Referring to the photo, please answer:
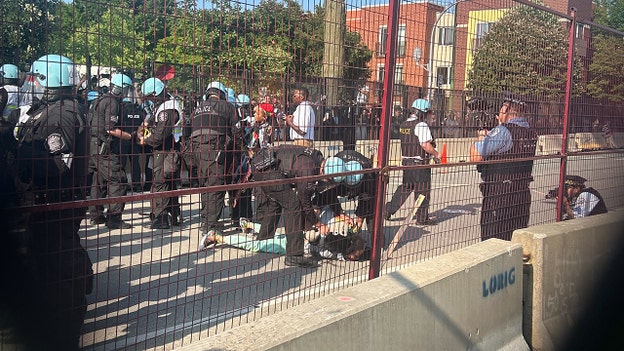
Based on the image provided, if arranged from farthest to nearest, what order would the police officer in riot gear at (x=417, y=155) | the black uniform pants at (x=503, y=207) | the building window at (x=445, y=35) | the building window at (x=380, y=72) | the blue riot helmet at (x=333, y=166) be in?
the black uniform pants at (x=503, y=207) → the police officer in riot gear at (x=417, y=155) → the building window at (x=445, y=35) → the blue riot helmet at (x=333, y=166) → the building window at (x=380, y=72)

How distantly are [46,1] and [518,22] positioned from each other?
5.11m

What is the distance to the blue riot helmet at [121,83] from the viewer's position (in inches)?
136

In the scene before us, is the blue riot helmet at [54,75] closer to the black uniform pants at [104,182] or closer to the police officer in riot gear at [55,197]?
the police officer in riot gear at [55,197]

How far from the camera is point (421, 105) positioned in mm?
5445

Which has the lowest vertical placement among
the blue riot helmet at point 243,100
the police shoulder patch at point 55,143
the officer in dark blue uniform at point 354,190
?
the officer in dark blue uniform at point 354,190

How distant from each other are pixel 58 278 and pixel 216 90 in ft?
5.40

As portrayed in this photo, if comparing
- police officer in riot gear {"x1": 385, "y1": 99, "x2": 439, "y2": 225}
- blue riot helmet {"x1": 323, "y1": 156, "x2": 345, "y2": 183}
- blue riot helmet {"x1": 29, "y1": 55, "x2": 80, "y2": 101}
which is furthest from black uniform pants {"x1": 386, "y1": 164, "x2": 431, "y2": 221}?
blue riot helmet {"x1": 29, "y1": 55, "x2": 80, "y2": 101}

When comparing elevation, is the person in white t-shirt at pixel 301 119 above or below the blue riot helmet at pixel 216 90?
below

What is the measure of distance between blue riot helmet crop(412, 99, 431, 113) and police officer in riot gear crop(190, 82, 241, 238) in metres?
1.59

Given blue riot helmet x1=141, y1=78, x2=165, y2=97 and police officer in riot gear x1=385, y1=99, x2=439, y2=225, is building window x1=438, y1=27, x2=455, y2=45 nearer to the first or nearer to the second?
police officer in riot gear x1=385, y1=99, x2=439, y2=225

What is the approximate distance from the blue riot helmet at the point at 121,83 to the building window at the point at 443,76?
9.44 feet

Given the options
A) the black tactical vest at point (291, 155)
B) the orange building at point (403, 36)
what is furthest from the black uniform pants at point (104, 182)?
the orange building at point (403, 36)

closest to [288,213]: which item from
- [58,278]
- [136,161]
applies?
[136,161]

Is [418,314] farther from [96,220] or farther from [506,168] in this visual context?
[506,168]
